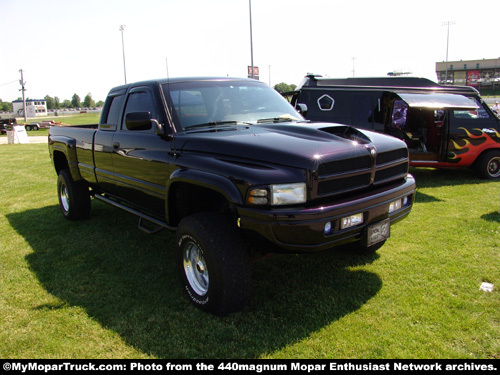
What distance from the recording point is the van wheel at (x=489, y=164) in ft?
27.0

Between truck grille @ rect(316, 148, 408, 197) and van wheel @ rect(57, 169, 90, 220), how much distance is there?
436 cm

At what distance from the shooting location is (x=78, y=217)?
6094 mm

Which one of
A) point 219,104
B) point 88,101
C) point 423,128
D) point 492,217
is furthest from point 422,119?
point 88,101

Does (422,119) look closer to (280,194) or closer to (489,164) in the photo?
(489,164)

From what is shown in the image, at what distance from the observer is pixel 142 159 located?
404 centimetres

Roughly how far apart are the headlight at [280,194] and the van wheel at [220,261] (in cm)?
45

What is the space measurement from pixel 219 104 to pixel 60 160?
3.86 metres

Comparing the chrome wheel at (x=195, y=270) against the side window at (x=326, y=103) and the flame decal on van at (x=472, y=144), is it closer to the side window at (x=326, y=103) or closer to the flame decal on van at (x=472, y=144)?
the side window at (x=326, y=103)

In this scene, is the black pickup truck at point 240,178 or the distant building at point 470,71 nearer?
the black pickup truck at point 240,178

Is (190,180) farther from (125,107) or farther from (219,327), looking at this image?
(125,107)

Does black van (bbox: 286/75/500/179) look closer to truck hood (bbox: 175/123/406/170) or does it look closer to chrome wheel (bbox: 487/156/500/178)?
chrome wheel (bbox: 487/156/500/178)

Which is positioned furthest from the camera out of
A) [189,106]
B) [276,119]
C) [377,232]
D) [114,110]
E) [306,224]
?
[114,110]

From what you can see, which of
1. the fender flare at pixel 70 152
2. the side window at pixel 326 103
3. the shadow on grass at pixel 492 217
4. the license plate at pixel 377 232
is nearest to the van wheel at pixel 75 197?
the fender flare at pixel 70 152
